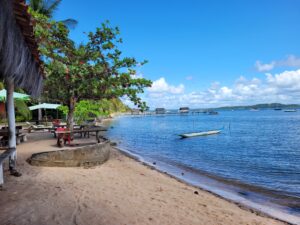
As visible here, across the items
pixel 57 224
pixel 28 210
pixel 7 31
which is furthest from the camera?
pixel 28 210

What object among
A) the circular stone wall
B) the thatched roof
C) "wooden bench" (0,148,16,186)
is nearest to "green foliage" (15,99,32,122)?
the circular stone wall

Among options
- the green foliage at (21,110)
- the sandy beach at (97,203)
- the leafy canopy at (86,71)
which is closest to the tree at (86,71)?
the leafy canopy at (86,71)

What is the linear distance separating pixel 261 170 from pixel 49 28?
13493 mm

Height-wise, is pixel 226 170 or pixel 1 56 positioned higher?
pixel 1 56

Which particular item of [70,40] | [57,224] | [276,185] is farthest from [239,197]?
[70,40]

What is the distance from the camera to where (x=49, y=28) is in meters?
14.1

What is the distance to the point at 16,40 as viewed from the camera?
3391mm

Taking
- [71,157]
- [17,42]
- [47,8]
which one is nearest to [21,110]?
[47,8]

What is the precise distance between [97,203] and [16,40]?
152 inches

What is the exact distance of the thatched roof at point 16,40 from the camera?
286cm

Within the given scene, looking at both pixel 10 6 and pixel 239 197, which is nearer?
pixel 10 6

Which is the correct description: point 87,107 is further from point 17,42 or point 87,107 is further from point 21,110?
point 17,42

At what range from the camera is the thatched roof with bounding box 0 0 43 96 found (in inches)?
112

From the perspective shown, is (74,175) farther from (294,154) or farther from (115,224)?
(294,154)
